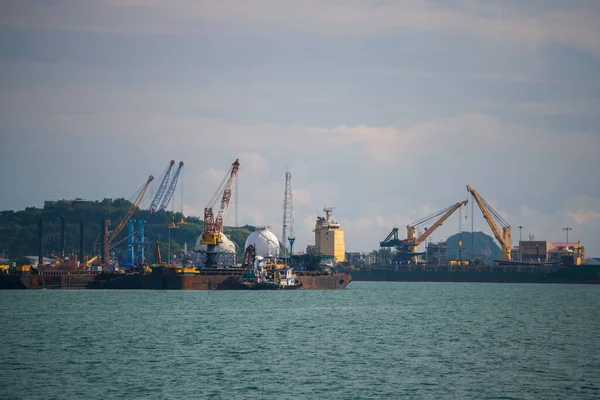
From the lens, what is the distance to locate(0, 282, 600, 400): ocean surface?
52469mm

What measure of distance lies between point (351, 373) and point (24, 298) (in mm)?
98949

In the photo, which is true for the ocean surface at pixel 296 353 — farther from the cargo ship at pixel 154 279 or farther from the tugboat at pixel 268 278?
the cargo ship at pixel 154 279

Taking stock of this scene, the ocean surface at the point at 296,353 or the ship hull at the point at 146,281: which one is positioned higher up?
the ship hull at the point at 146,281

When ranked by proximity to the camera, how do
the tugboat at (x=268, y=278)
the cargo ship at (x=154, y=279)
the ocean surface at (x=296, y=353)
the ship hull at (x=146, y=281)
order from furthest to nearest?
the cargo ship at (x=154, y=279)
the ship hull at (x=146, y=281)
the tugboat at (x=268, y=278)
the ocean surface at (x=296, y=353)

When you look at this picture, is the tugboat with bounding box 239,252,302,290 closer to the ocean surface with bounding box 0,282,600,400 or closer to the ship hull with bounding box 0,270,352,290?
the ship hull with bounding box 0,270,352,290

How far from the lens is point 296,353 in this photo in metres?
68.6

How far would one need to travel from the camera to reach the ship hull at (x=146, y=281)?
16975 centimetres

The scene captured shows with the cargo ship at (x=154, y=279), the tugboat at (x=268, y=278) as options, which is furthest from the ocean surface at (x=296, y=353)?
the cargo ship at (x=154, y=279)

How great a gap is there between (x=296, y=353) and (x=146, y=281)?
109 m

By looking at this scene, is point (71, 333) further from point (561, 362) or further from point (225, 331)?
point (561, 362)

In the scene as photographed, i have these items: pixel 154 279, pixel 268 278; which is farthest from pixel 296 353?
pixel 154 279

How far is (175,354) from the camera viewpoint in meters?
67.8

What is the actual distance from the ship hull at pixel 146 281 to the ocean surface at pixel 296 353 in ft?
161

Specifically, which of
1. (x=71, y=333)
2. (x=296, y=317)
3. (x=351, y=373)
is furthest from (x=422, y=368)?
(x=296, y=317)
